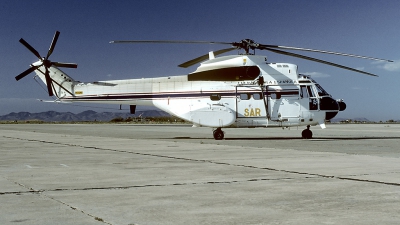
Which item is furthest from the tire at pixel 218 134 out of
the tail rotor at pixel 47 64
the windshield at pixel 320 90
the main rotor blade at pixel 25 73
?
the main rotor blade at pixel 25 73

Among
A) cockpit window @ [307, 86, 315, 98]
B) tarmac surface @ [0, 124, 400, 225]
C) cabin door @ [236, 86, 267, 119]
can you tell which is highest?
cockpit window @ [307, 86, 315, 98]

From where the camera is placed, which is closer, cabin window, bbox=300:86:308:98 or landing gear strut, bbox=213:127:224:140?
cabin window, bbox=300:86:308:98

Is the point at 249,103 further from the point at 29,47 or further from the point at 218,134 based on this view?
the point at 29,47

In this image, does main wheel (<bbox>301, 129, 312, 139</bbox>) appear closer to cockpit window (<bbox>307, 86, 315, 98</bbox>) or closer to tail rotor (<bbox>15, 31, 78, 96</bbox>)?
cockpit window (<bbox>307, 86, 315, 98</bbox>)

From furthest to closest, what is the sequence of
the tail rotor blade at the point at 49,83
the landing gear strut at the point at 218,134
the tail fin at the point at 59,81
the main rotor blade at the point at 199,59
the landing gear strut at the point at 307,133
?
the tail rotor blade at the point at 49,83 → the tail fin at the point at 59,81 → the landing gear strut at the point at 307,133 → the landing gear strut at the point at 218,134 → the main rotor blade at the point at 199,59

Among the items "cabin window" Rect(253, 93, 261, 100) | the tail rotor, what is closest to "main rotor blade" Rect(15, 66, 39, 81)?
the tail rotor

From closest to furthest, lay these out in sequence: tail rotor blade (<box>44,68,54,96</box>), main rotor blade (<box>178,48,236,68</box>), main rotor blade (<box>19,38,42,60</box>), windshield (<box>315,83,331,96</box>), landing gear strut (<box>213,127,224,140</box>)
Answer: main rotor blade (<box>178,48,236,68</box>) → windshield (<box>315,83,331,96</box>) → landing gear strut (<box>213,127,224,140</box>) → main rotor blade (<box>19,38,42,60</box>) → tail rotor blade (<box>44,68,54,96</box>)

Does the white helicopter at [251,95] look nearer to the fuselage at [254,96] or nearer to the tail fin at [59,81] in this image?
the fuselage at [254,96]

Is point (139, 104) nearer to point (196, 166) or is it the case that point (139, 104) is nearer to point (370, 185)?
point (196, 166)

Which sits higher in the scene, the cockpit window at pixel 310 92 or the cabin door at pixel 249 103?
the cockpit window at pixel 310 92

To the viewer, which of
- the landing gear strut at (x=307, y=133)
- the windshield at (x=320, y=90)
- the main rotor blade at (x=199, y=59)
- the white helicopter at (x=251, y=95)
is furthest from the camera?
the landing gear strut at (x=307, y=133)

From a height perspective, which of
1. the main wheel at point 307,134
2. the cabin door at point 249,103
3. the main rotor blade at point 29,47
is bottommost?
the main wheel at point 307,134

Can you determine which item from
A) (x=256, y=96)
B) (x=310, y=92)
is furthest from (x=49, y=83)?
(x=310, y=92)

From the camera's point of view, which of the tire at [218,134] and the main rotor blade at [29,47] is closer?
the tire at [218,134]
